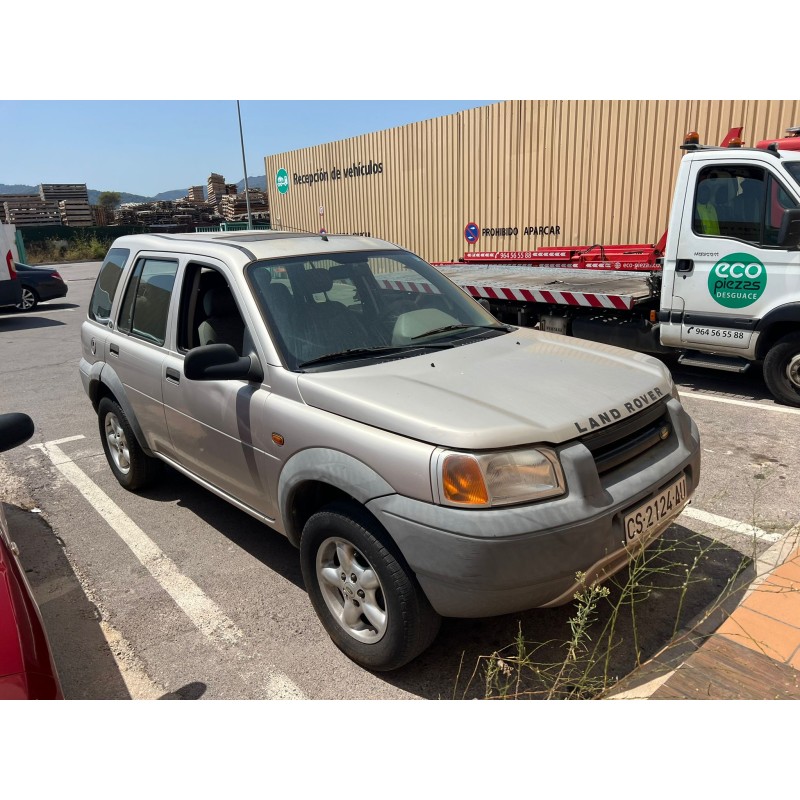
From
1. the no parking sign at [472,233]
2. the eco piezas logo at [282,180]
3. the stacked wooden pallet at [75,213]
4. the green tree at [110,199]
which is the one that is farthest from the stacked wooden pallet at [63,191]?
the no parking sign at [472,233]

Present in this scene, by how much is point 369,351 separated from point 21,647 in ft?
6.23

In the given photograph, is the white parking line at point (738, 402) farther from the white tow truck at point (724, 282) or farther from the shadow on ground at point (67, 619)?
the shadow on ground at point (67, 619)

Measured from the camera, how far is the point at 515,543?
2.28 meters

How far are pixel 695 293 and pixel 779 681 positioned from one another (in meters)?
5.07

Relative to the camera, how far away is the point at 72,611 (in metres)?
3.42

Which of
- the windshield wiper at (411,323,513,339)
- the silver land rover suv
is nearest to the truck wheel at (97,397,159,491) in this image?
the silver land rover suv

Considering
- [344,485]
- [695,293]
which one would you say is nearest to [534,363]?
[344,485]

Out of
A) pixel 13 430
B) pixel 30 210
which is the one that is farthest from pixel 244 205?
pixel 13 430

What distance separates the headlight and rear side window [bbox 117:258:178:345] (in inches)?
94.4

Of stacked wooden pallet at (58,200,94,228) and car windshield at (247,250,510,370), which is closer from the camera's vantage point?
car windshield at (247,250,510,370)

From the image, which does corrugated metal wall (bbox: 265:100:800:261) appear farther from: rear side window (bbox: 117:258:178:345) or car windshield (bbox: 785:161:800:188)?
rear side window (bbox: 117:258:178:345)

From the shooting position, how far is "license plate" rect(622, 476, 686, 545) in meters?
2.58

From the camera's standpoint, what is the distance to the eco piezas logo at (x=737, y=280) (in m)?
6.21

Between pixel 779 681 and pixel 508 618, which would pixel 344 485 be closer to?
pixel 508 618
